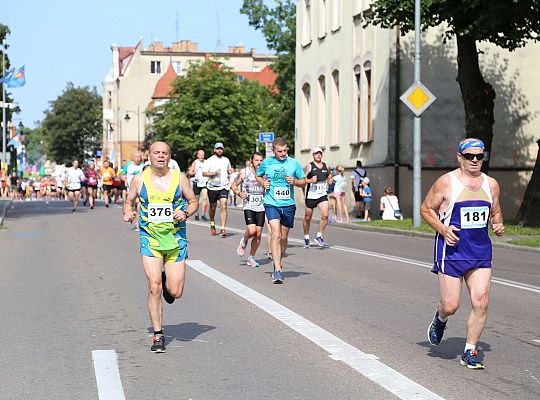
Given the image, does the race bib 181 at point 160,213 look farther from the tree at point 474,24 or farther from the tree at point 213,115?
the tree at point 213,115

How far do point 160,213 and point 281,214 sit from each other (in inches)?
241

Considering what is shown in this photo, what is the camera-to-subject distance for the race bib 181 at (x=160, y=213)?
8859 millimetres

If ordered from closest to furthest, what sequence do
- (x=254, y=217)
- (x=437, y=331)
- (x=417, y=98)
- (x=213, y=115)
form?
(x=437, y=331) → (x=254, y=217) → (x=417, y=98) → (x=213, y=115)

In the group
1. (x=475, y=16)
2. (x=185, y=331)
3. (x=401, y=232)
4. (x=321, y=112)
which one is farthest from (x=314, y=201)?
(x=321, y=112)

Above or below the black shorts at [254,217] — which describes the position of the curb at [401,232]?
below

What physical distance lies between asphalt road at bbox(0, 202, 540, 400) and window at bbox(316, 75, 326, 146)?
28.6 m

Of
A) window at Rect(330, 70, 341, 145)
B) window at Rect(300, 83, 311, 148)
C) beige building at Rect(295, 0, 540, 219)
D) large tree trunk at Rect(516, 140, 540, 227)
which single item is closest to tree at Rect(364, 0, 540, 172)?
large tree trunk at Rect(516, 140, 540, 227)

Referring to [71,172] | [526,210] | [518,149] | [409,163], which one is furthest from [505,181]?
[71,172]

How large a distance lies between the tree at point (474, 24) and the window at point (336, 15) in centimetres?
1452

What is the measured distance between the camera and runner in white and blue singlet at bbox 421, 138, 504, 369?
26.5 ft

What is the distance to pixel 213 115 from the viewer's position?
71812 mm

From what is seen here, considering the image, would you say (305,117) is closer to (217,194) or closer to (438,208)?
(217,194)

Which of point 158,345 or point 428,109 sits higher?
point 428,109

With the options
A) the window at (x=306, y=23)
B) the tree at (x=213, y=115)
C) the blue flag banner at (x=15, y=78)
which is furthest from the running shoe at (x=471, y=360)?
the tree at (x=213, y=115)
